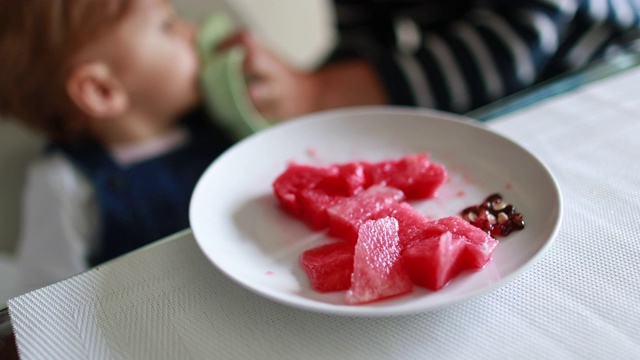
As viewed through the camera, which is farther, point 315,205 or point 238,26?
point 238,26

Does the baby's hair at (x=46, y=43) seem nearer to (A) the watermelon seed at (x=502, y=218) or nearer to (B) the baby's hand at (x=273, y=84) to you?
(B) the baby's hand at (x=273, y=84)

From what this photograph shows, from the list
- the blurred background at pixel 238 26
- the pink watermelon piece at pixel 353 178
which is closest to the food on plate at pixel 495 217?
the pink watermelon piece at pixel 353 178

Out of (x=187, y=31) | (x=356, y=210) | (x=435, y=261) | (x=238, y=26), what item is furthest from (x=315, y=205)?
(x=238, y=26)

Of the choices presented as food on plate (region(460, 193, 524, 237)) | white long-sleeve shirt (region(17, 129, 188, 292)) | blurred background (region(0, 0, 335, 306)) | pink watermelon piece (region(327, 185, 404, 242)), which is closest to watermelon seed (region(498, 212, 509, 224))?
food on plate (region(460, 193, 524, 237))

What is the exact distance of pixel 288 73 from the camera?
118 centimetres

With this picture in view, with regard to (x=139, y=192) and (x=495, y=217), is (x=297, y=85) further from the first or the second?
(x=495, y=217)

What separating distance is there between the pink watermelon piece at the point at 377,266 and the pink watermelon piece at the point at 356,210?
3 cm

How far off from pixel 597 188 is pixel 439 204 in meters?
0.18

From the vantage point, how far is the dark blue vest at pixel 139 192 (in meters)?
1.03

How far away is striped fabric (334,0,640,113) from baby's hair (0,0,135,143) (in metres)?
0.55

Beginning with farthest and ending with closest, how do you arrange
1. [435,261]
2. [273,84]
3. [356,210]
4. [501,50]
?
1. [273,84]
2. [501,50]
3. [356,210]
4. [435,261]

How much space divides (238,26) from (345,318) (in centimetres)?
108

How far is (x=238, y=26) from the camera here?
1.42m

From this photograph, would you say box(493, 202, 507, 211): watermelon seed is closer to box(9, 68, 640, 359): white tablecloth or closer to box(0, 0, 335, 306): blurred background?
box(9, 68, 640, 359): white tablecloth
